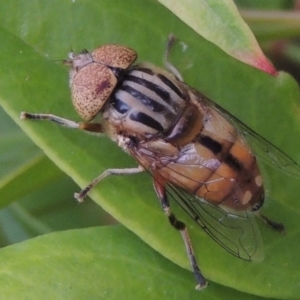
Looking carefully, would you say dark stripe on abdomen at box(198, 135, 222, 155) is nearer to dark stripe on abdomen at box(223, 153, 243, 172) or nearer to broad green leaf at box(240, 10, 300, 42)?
dark stripe on abdomen at box(223, 153, 243, 172)

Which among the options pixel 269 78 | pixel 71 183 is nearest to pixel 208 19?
pixel 269 78

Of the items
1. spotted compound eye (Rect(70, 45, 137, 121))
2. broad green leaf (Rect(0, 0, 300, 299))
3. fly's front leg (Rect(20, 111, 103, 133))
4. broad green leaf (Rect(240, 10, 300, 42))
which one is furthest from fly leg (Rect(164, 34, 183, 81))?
broad green leaf (Rect(240, 10, 300, 42))

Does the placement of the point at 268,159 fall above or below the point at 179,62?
below

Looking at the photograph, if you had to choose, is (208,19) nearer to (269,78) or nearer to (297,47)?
(269,78)

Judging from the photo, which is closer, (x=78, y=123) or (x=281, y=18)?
(x=78, y=123)

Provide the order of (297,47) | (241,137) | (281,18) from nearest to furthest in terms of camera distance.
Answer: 1. (241,137)
2. (281,18)
3. (297,47)

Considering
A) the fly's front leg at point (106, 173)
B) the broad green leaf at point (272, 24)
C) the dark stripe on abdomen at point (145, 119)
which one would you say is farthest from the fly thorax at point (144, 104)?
the broad green leaf at point (272, 24)
